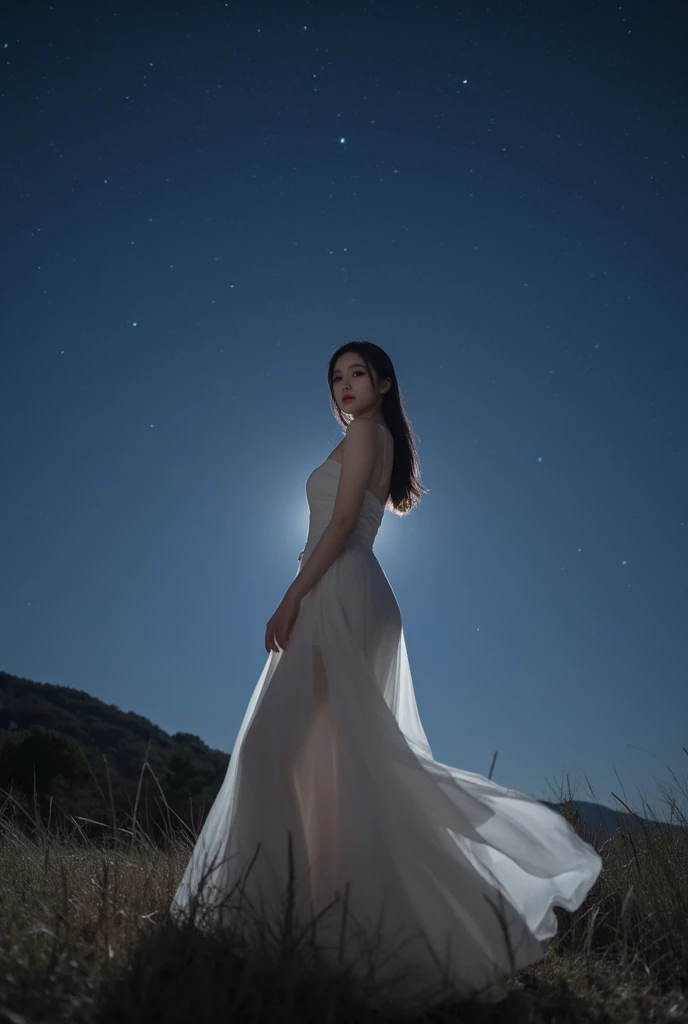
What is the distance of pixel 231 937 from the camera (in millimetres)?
2740

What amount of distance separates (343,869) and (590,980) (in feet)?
4.58

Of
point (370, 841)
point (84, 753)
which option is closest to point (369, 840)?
point (370, 841)

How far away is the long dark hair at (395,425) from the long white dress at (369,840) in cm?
108

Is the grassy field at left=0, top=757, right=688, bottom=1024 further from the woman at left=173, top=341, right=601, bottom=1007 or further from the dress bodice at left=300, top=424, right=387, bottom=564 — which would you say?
the dress bodice at left=300, top=424, right=387, bottom=564

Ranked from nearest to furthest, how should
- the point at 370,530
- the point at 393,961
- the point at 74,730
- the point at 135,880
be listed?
the point at 393,961
the point at 135,880
the point at 370,530
the point at 74,730

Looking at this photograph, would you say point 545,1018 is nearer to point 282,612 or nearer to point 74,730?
point 282,612

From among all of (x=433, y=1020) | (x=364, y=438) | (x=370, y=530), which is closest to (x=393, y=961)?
(x=433, y=1020)

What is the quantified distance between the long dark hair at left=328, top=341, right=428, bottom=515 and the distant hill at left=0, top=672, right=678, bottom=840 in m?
11.0

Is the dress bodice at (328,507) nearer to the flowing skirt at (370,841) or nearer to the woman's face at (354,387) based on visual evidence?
the woman's face at (354,387)

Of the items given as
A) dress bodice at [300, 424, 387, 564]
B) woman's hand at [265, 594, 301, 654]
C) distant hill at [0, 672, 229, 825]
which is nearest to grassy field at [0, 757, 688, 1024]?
woman's hand at [265, 594, 301, 654]

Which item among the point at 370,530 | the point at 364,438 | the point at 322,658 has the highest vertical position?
the point at 364,438

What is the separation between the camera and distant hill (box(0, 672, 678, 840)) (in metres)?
20.6

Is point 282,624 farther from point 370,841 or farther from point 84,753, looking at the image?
point 84,753

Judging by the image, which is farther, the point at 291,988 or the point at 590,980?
the point at 590,980
